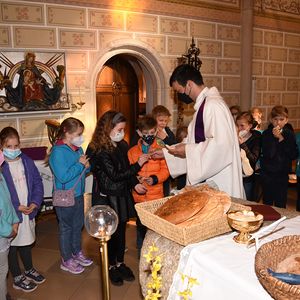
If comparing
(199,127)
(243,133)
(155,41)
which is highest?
(155,41)

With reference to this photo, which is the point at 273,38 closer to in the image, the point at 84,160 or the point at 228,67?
the point at 228,67

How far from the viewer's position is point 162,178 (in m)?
3.89

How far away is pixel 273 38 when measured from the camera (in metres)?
9.05

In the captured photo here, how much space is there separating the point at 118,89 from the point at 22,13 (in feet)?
8.93

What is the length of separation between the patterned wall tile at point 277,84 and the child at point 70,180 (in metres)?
6.58

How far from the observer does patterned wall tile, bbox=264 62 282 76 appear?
902 centimetres

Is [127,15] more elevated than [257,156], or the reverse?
[127,15]

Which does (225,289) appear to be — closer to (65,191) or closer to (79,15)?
(65,191)

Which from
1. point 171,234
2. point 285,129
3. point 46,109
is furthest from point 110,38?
point 171,234

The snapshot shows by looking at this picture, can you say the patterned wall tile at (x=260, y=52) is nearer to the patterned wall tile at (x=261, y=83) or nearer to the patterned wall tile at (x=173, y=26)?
the patterned wall tile at (x=261, y=83)

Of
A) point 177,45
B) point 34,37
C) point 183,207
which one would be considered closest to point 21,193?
point 183,207

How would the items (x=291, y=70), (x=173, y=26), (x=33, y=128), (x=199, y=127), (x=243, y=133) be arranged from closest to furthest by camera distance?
1. (x=199, y=127)
2. (x=243, y=133)
3. (x=33, y=128)
4. (x=173, y=26)
5. (x=291, y=70)

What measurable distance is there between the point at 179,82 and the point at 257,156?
1.84 meters

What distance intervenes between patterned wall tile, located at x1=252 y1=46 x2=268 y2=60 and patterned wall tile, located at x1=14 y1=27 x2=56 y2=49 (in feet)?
15.5
